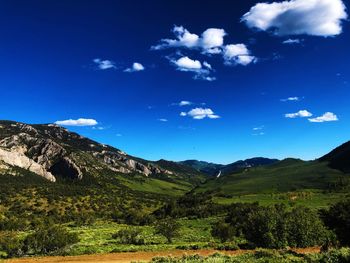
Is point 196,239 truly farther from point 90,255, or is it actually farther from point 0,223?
point 0,223

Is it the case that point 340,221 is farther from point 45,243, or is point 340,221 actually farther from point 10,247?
point 10,247

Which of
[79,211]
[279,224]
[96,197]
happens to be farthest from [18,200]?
[279,224]

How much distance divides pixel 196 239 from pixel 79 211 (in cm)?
9785

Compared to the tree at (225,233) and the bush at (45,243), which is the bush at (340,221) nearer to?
the tree at (225,233)

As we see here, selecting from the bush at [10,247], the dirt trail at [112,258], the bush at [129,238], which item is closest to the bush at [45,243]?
the bush at [10,247]

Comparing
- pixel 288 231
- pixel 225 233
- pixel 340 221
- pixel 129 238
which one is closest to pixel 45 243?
pixel 129 238

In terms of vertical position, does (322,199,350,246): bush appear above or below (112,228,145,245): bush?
above

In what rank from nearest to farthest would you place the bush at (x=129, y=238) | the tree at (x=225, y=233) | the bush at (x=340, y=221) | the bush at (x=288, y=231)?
the bush at (x=340, y=221), the bush at (x=288, y=231), the tree at (x=225, y=233), the bush at (x=129, y=238)

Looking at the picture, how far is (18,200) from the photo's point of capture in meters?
158

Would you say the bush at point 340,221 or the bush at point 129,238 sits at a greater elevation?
the bush at point 340,221

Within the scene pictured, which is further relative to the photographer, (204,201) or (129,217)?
(204,201)

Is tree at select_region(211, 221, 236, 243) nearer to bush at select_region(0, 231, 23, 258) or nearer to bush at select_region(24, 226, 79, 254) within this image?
bush at select_region(24, 226, 79, 254)

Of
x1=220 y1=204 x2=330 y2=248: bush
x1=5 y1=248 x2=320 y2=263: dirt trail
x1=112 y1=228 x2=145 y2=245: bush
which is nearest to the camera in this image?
x1=5 y1=248 x2=320 y2=263: dirt trail

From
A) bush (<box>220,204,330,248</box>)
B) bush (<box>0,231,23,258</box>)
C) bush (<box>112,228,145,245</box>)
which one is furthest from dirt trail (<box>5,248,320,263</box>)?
bush (<box>112,228,145,245</box>)
